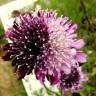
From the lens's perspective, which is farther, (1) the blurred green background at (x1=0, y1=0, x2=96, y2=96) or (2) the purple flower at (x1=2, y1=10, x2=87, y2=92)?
(1) the blurred green background at (x1=0, y1=0, x2=96, y2=96)

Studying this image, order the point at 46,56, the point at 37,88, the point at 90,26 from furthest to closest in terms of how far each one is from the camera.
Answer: the point at 90,26 → the point at 37,88 → the point at 46,56

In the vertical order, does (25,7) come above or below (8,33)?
above

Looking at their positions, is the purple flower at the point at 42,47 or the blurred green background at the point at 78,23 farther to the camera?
the blurred green background at the point at 78,23

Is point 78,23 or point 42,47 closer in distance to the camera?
point 42,47

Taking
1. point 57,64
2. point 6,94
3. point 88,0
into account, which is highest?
point 88,0

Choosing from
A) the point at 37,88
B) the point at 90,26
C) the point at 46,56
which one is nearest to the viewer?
the point at 46,56

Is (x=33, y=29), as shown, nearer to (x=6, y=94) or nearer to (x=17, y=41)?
(x=17, y=41)

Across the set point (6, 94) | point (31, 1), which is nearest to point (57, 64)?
point (6, 94)

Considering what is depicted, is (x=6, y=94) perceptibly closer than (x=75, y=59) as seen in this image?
No
